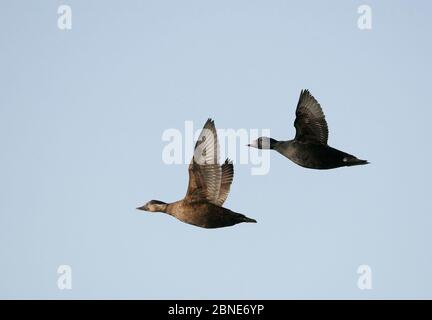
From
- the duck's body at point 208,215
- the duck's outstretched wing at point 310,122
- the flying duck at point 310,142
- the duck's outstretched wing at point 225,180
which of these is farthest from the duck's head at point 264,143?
the duck's body at point 208,215

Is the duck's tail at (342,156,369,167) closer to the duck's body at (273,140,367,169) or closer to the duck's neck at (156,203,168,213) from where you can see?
the duck's body at (273,140,367,169)

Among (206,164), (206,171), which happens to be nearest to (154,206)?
(206,171)

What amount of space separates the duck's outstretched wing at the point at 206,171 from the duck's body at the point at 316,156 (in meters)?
2.28

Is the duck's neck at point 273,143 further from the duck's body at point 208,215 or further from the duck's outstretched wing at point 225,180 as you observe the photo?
the duck's body at point 208,215

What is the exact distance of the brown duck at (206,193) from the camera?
64.0ft

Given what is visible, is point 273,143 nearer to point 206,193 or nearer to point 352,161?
Result: point 352,161

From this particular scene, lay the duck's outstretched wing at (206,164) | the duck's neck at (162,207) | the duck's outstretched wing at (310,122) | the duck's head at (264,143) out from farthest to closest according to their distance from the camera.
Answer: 1. the duck's head at (264,143)
2. the duck's outstretched wing at (310,122)
3. the duck's neck at (162,207)
4. the duck's outstretched wing at (206,164)

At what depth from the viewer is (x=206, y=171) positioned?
64.5ft

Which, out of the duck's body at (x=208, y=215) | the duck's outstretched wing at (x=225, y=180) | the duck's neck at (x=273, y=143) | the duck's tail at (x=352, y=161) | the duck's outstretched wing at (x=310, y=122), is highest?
the duck's outstretched wing at (x=310, y=122)

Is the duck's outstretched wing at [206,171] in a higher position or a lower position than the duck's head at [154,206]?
higher

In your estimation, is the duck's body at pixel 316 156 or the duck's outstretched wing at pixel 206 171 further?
the duck's body at pixel 316 156

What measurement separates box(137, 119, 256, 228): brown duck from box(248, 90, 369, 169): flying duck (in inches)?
86.4

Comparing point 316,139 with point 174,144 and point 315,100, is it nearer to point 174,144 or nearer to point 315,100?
point 315,100

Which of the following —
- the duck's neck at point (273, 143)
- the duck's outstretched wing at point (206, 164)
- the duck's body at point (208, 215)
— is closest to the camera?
the duck's outstretched wing at point (206, 164)
